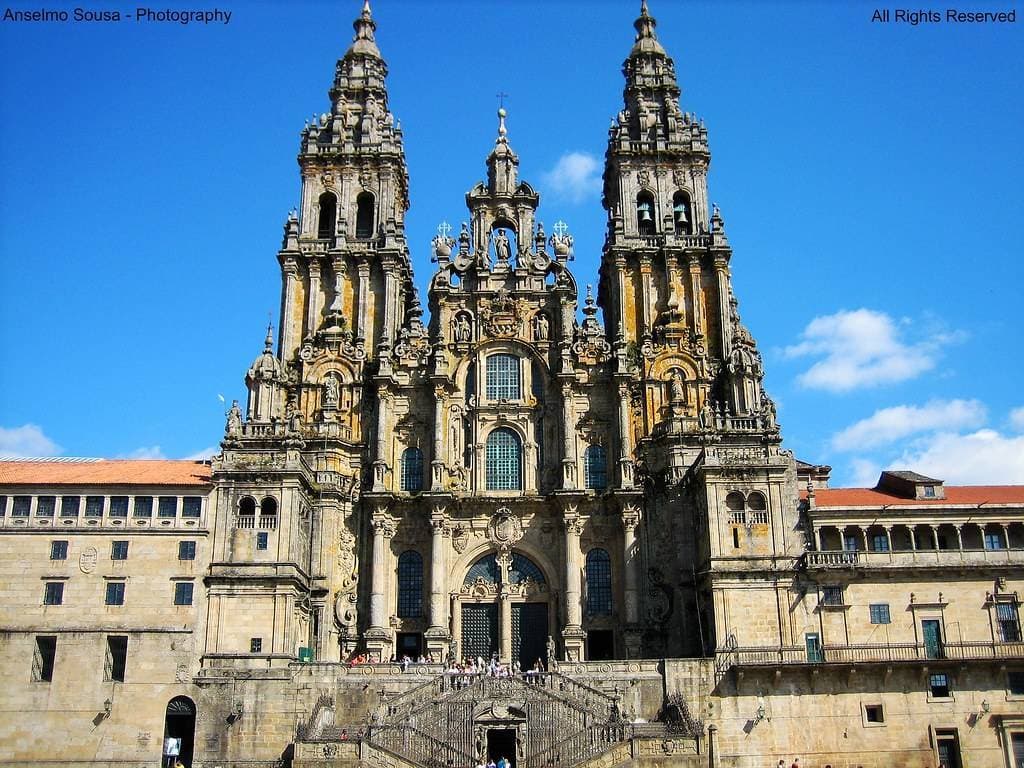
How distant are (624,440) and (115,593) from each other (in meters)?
25.7

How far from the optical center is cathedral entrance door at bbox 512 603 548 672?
2215 inches

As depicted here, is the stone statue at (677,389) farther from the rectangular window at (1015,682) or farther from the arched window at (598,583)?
the rectangular window at (1015,682)

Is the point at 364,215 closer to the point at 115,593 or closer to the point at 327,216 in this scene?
the point at 327,216

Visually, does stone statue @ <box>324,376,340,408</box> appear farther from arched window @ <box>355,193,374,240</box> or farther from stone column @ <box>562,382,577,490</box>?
stone column @ <box>562,382,577,490</box>

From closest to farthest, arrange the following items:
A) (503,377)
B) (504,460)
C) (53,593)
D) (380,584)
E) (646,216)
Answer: (53,593)
(380,584)
(504,460)
(503,377)
(646,216)

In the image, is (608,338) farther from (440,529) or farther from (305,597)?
(305,597)

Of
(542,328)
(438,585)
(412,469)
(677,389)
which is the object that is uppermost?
(542,328)

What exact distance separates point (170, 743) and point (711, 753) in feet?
73.5

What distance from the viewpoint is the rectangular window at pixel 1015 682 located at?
48.5 meters

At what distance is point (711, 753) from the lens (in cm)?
4497

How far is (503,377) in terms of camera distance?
60688mm

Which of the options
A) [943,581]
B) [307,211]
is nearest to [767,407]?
[943,581]

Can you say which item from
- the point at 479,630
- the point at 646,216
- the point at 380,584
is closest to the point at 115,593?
the point at 380,584

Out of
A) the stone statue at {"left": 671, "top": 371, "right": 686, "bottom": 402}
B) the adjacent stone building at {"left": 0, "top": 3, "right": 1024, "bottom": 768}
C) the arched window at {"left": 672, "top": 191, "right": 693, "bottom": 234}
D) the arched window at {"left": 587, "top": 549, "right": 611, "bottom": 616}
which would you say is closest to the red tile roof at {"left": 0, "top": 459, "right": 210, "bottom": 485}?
the adjacent stone building at {"left": 0, "top": 3, "right": 1024, "bottom": 768}
